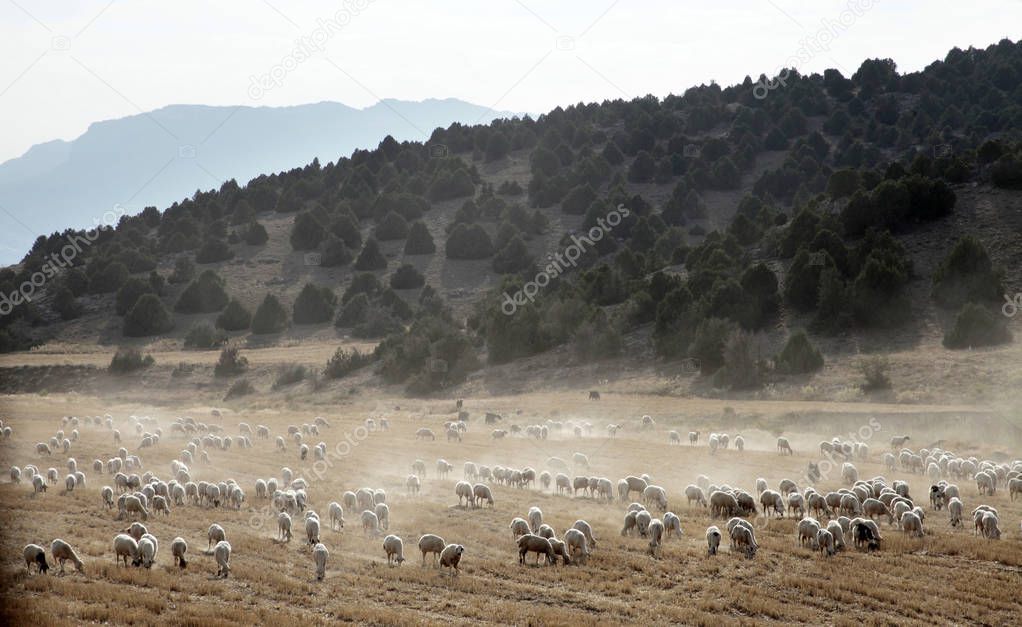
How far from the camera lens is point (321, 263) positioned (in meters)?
93.7

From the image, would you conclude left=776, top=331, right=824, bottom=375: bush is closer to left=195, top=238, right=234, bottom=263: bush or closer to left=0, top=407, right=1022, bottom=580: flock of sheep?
left=0, top=407, right=1022, bottom=580: flock of sheep

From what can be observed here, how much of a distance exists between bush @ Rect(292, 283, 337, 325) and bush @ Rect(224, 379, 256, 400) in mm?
19819

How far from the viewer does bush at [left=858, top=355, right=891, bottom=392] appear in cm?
4281

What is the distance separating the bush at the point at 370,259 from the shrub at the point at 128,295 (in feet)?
72.7

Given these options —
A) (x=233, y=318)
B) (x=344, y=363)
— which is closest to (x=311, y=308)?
(x=233, y=318)

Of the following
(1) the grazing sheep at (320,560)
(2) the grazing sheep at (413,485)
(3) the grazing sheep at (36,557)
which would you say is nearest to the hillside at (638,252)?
(2) the grazing sheep at (413,485)

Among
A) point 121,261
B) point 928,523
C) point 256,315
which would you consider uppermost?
point 121,261

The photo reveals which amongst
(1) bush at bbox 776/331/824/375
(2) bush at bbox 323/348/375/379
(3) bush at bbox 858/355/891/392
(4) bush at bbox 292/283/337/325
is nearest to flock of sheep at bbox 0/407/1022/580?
(3) bush at bbox 858/355/891/392

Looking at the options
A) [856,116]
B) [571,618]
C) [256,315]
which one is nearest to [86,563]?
[571,618]

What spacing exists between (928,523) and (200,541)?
18.8 m

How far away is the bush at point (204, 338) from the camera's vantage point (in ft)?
243

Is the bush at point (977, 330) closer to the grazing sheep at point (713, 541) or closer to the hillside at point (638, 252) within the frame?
the hillside at point (638, 252)

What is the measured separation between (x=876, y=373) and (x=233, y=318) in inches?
2359

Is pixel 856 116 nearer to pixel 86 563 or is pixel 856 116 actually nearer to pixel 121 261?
pixel 121 261
